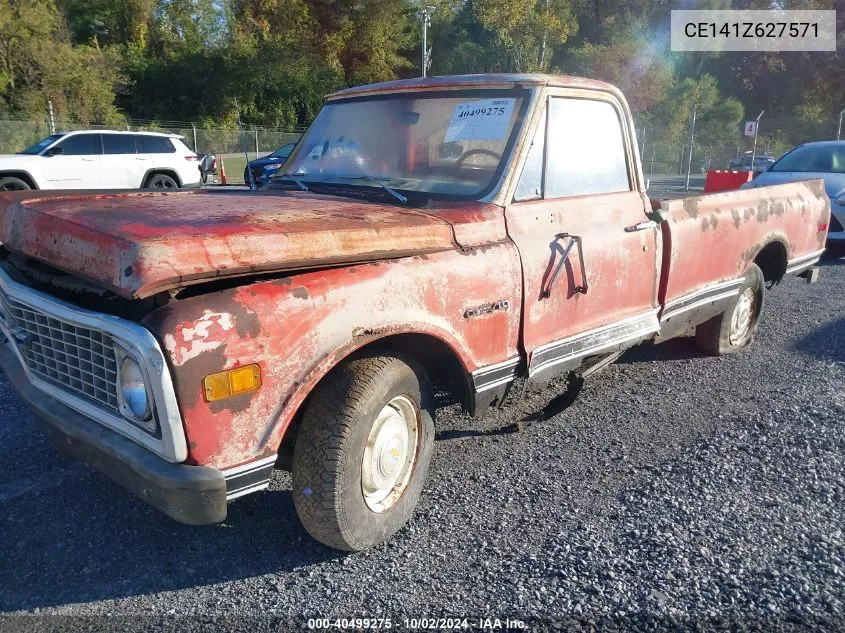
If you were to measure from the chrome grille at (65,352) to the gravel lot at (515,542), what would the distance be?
0.74 metres

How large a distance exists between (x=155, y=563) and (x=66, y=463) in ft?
3.55

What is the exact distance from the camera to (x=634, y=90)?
35594 mm

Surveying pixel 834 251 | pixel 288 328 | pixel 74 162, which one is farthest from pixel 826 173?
pixel 74 162

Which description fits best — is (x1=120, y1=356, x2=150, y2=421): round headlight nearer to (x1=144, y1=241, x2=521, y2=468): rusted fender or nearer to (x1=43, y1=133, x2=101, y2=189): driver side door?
(x1=144, y1=241, x2=521, y2=468): rusted fender

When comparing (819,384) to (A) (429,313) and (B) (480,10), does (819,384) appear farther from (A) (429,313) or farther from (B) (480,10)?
(B) (480,10)

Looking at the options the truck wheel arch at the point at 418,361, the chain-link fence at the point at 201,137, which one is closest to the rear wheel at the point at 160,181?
the chain-link fence at the point at 201,137

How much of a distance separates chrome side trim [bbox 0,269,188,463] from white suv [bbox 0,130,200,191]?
1323cm

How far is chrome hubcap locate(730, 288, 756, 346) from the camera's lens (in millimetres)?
5293

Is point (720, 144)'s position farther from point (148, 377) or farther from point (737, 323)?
point (148, 377)

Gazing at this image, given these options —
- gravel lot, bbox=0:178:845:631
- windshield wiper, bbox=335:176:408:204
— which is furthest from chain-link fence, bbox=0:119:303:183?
gravel lot, bbox=0:178:845:631

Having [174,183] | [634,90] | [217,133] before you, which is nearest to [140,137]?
[174,183]

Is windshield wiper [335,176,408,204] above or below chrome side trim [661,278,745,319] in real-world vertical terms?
above

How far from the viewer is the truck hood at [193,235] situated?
214cm

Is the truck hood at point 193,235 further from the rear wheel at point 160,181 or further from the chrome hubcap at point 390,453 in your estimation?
the rear wheel at point 160,181
